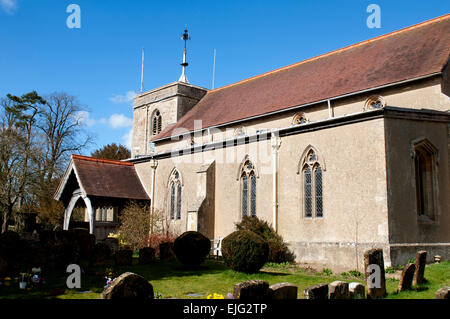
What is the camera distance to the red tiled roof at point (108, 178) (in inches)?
906

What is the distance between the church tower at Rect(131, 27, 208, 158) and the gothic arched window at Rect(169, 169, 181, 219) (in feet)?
37.4

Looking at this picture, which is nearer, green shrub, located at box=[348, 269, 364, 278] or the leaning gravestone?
the leaning gravestone

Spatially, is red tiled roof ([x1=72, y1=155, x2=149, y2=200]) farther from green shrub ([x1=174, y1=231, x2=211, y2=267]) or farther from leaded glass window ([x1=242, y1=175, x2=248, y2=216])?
green shrub ([x1=174, y1=231, x2=211, y2=267])

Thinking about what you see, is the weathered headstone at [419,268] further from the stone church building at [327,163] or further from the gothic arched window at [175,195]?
the gothic arched window at [175,195]

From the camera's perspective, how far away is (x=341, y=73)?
2302 centimetres

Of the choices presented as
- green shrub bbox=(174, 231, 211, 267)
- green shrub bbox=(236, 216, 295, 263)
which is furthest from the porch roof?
green shrub bbox=(174, 231, 211, 267)

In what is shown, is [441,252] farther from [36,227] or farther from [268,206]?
[36,227]

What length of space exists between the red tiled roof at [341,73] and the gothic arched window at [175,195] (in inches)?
182

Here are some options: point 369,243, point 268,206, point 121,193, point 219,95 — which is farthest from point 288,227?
point 219,95

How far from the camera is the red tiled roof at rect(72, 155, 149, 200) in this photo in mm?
23016

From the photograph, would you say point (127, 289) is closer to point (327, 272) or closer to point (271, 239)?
point (327, 272)

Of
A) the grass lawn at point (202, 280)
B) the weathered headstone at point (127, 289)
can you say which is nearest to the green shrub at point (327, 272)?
the grass lawn at point (202, 280)

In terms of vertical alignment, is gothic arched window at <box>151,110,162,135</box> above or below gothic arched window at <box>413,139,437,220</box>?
above

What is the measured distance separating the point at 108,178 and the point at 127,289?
60.7 feet
